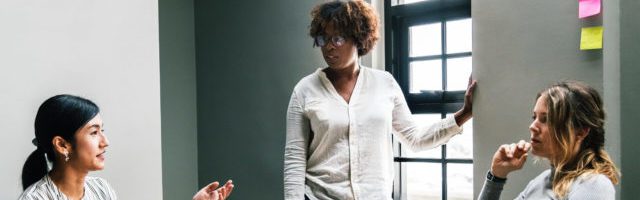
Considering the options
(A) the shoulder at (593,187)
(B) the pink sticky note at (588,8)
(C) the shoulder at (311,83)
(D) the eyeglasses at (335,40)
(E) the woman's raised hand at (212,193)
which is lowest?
(E) the woman's raised hand at (212,193)

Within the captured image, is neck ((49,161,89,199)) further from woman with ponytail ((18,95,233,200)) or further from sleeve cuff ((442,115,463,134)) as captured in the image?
sleeve cuff ((442,115,463,134))

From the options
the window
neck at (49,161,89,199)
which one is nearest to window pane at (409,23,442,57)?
the window

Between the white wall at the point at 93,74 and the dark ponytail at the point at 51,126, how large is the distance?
0.35 feet

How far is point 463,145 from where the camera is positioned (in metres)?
2.20

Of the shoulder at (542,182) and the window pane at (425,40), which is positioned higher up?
the window pane at (425,40)

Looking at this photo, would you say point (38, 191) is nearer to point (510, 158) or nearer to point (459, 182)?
point (510, 158)

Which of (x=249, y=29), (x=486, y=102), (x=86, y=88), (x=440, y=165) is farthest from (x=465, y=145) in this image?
(x=86, y=88)

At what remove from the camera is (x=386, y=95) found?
72.6 inches

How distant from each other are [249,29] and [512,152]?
1649 millimetres

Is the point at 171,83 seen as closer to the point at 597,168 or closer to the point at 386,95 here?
the point at 386,95

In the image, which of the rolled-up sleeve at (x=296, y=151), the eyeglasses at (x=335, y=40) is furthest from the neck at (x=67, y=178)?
the eyeglasses at (x=335, y=40)

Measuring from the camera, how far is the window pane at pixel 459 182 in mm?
2193

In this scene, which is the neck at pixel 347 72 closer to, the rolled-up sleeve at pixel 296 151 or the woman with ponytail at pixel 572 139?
the rolled-up sleeve at pixel 296 151

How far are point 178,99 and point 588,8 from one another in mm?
2228
